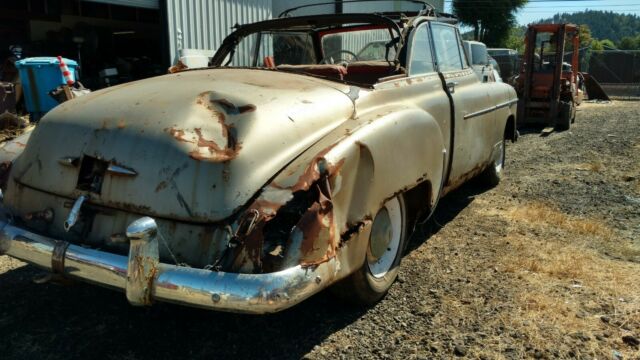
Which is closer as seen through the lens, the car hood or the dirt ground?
the car hood

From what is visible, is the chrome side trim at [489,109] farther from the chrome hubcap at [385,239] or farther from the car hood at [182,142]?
the car hood at [182,142]

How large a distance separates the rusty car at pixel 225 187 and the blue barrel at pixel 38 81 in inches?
243

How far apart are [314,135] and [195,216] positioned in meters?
0.75

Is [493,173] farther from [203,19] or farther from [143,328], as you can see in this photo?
[203,19]

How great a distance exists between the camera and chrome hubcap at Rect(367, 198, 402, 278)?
3.15 metres

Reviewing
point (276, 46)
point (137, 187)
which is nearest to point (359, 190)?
point (137, 187)

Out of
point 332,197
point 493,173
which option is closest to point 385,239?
point 332,197

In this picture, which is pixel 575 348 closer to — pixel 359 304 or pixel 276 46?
pixel 359 304

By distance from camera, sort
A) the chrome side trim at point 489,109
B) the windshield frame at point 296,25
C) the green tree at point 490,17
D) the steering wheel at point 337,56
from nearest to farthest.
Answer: the windshield frame at point 296,25, the chrome side trim at point 489,109, the steering wheel at point 337,56, the green tree at point 490,17

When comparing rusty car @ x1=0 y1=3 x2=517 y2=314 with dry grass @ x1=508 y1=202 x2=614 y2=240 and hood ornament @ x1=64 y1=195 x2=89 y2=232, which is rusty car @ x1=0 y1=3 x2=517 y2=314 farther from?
dry grass @ x1=508 y1=202 x2=614 y2=240

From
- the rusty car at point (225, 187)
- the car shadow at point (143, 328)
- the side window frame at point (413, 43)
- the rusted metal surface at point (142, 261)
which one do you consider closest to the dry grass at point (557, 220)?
the side window frame at point (413, 43)

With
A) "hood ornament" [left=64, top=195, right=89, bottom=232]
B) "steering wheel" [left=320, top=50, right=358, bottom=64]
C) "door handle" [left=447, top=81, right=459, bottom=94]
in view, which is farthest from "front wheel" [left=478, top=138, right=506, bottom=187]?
"hood ornament" [left=64, top=195, right=89, bottom=232]

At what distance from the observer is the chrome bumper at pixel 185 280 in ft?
7.20

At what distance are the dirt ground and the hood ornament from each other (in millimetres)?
684
